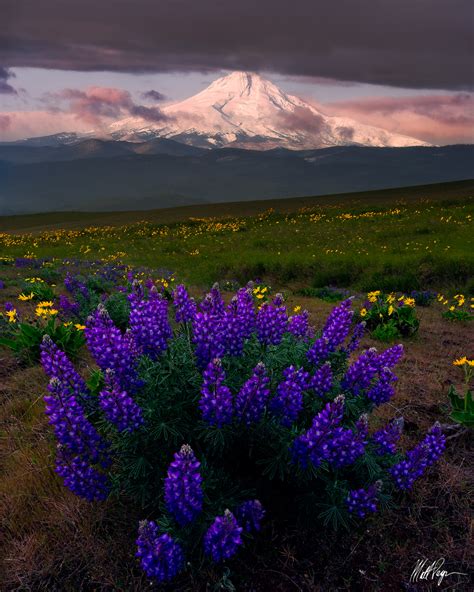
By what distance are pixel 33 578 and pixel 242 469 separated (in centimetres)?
142

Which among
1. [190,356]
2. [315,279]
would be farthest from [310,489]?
[315,279]

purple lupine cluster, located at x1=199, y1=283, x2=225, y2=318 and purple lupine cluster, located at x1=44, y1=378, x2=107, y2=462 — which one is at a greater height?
purple lupine cluster, located at x1=199, y1=283, x2=225, y2=318

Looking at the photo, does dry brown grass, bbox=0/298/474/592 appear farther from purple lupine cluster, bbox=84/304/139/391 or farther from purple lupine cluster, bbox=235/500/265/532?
purple lupine cluster, bbox=84/304/139/391

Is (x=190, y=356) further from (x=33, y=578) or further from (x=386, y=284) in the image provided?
(x=386, y=284)

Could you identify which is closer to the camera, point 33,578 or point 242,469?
point 33,578

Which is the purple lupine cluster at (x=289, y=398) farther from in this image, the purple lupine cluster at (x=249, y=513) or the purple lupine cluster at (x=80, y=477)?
the purple lupine cluster at (x=80, y=477)

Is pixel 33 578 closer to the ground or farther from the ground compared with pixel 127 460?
closer to the ground

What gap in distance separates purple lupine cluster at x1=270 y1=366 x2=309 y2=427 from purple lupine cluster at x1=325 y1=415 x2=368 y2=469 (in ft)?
0.83

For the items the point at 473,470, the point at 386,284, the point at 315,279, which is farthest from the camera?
the point at 315,279

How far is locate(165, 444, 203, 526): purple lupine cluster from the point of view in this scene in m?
2.31

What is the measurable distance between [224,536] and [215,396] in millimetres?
696

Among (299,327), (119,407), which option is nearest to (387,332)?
(299,327)

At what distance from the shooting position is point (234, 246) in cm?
2167

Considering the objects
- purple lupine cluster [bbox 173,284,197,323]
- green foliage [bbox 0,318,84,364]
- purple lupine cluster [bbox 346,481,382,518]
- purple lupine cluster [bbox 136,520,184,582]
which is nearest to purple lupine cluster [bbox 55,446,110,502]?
purple lupine cluster [bbox 136,520,184,582]
